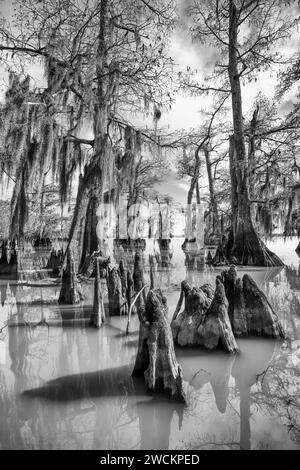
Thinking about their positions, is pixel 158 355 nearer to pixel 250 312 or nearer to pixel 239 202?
pixel 250 312

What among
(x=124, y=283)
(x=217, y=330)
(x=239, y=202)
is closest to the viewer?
(x=217, y=330)

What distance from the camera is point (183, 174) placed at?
2739 centimetres

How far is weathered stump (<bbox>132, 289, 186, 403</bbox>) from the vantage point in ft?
8.31

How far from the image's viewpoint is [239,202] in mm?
12461

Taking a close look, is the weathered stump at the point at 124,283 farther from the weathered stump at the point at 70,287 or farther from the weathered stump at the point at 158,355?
the weathered stump at the point at 158,355

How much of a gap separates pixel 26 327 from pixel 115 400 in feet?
9.29

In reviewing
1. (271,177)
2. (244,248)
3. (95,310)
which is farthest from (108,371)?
(271,177)

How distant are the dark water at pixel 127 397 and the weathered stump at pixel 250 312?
0.73 feet

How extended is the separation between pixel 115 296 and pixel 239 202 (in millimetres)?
8682

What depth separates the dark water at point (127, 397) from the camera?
6.59 ft

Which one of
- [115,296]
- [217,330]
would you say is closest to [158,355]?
[217,330]

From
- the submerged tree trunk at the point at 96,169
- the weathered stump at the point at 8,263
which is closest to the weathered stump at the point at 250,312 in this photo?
the submerged tree trunk at the point at 96,169

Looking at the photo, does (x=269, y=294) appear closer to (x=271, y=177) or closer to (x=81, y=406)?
(x=81, y=406)

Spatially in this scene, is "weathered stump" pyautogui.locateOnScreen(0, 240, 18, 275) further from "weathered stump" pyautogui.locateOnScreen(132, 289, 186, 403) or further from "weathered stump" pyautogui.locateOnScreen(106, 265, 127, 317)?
"weathered stump" pyautogui.locateOnScreen(132, 289, 186, 403)
